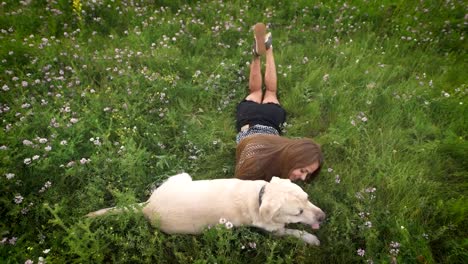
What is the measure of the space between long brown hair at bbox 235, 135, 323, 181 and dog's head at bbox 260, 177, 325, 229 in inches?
19.0

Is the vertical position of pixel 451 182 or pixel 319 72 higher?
pixel 319 72

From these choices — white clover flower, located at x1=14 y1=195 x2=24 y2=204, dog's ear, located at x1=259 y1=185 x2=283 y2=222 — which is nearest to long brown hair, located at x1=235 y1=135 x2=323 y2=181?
dog's ear, located at x1=259 y1=185 x2=283 y2=222

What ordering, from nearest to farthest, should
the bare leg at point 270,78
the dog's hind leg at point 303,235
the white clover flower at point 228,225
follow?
the white clover flower at point 228,225 < the dog's hind leg at point 303,235 < the bare leg at point 270,78

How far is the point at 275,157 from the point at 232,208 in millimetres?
870

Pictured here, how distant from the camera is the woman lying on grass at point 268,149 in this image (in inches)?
140

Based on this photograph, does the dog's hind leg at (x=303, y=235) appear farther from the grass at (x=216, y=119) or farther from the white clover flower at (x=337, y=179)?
the white clover flower at (x=337, y=179)

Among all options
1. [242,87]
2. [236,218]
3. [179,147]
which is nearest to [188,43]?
[242,87]

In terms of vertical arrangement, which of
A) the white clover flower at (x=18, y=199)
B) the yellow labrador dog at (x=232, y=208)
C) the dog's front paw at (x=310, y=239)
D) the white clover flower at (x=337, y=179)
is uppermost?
the yellow labrador dog at (x=232, y=208)

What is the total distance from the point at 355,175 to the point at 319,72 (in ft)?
6.33

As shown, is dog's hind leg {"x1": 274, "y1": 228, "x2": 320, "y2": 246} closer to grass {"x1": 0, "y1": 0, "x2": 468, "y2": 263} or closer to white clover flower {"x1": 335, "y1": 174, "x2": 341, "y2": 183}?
grass {"x1": 0, "y1": 0, "x2": 468, "y2": 263}

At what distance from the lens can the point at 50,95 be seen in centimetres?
446

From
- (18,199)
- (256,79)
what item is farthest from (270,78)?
(18,199)

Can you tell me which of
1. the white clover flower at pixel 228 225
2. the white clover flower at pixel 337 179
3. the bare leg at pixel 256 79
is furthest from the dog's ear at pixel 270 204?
the bare leg at pixel 256 79

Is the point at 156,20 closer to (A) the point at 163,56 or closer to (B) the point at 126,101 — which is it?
(A) the point at 163,56
